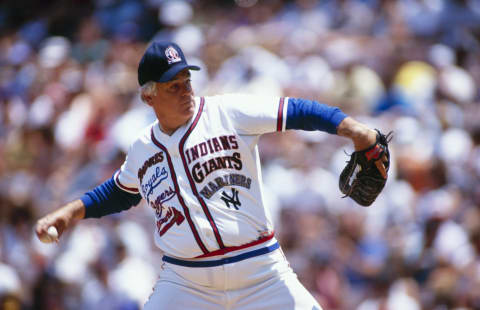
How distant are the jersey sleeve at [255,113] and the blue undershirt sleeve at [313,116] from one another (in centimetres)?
4

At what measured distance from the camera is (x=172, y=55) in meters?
4.10

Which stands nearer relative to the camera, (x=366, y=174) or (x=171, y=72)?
(x=366, y=174)

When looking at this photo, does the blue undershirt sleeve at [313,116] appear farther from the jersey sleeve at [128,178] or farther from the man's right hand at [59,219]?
the man's right hand at [59,219]

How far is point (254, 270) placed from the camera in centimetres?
401

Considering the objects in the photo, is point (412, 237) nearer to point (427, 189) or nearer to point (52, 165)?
point (427, 189)

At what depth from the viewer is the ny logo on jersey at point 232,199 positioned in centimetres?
400

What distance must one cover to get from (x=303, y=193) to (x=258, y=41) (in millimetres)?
3989

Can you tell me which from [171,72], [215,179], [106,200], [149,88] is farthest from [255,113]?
[106,200]

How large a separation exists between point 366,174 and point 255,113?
67 centimetres

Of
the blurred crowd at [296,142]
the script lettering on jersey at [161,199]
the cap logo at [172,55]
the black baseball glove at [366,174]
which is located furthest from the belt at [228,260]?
the blurred crowd at [296,142]

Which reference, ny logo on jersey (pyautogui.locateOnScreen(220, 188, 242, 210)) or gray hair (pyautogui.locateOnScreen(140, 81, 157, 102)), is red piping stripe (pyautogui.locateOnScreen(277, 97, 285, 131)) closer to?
ny logo on jersey (pyautogui.locateOnScreen(220, 188, 242, 210))

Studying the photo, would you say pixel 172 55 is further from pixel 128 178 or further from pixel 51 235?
pixel 51 235

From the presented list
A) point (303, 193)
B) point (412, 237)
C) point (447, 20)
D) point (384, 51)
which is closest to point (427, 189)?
point (412, 237)

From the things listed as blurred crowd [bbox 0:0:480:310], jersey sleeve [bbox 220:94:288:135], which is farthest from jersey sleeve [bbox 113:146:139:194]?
blurred crowd [bbox 0:0:480:310]
